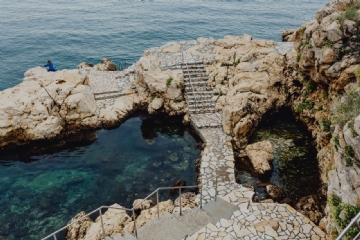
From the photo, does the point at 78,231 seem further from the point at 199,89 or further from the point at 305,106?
the point at 305,106

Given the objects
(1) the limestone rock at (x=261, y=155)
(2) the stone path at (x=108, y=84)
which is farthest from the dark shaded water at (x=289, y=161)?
(2) the stone path at (x=108, y=84)

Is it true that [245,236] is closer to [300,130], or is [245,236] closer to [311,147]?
[311,147]

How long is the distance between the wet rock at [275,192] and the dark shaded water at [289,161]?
1.71 feet

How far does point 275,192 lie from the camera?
16.8 meters

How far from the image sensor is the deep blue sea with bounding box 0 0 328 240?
1848 centimetres

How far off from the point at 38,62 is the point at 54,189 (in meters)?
26.7

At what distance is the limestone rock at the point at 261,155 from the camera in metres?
18.7

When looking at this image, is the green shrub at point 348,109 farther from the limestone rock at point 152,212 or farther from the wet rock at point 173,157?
the wet rock at point 173,157

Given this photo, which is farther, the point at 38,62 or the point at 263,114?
the point at 38,62

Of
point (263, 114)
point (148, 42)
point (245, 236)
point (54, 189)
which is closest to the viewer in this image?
point (245, 236)

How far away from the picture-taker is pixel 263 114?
22891 mm

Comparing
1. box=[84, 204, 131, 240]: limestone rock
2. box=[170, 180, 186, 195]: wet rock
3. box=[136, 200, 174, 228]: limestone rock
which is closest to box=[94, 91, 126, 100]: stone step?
box=[170, 180, 186, 195]: wet rock

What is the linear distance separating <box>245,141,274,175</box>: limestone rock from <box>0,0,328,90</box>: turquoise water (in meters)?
26.8

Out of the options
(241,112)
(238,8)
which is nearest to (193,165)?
(241,112)
